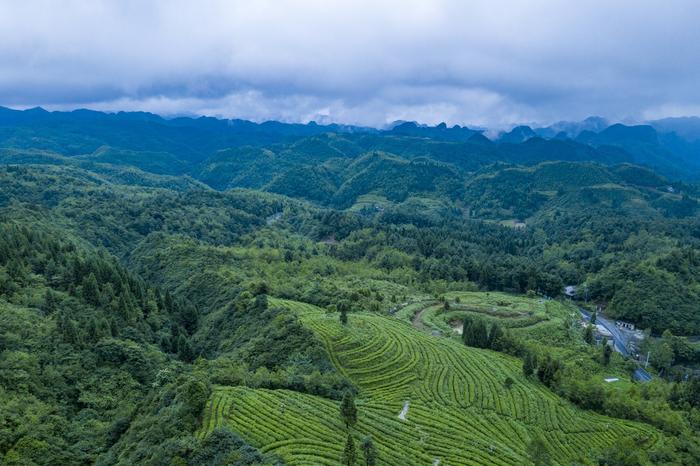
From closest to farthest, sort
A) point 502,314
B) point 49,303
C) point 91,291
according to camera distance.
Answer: point 49,303 → point 91,291 → point 502,314

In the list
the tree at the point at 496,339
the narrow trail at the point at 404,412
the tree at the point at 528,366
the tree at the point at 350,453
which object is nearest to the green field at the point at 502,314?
the tree at the point at 496,339

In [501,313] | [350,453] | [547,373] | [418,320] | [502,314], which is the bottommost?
[502,314]

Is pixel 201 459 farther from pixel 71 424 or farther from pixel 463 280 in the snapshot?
pixel 463 280

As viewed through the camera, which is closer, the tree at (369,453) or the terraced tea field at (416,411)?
the tree at (369,453)

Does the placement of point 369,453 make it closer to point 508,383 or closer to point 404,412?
point 404,412

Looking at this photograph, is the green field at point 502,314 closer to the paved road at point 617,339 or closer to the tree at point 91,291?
the paved road at point 617,339

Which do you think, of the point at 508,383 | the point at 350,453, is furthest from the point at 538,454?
the point at 508,383
